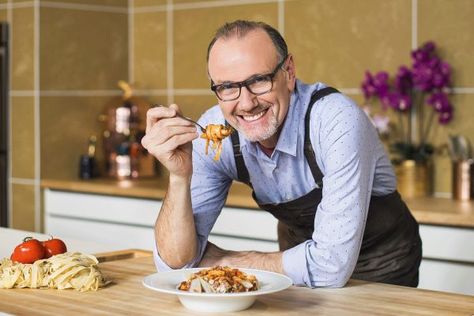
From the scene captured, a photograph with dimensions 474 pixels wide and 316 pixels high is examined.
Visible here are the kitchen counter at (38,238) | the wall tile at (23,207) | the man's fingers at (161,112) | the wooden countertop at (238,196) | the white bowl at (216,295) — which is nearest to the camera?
the white bowl at (216,295)

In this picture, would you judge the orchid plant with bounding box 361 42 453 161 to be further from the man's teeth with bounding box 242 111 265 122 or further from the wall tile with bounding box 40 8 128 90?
the man's teeth with bounding box 242 111 265 122

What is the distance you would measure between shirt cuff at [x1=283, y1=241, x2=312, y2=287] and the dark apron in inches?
11.7

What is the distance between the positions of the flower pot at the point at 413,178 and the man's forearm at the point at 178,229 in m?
1.73

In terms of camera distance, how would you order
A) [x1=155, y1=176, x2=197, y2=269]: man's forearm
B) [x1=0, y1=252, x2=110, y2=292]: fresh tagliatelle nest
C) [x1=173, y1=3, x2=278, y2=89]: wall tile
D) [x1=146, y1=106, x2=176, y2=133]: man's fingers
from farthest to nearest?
1. [x1=173, y1=3, x2=278, y2=89]: wall tile
2. [x1=155, y1=176, x2=197, y2=269]: man's forearm
3. [x1=146, y1=106, x2=176, y2=133]: man's fingers
4. [x1=0, y1=252, x2=110, y2=292]: fresh tagliatelle nest

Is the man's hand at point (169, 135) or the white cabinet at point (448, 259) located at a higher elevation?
the man's hand at point (169, 135)

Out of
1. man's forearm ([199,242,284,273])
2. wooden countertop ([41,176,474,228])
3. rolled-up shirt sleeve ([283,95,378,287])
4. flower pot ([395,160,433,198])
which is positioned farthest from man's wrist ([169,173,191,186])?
flower pot ([395,160,433,198])

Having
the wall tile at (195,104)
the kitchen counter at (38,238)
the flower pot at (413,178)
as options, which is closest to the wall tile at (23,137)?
the wall tile at (195,104)

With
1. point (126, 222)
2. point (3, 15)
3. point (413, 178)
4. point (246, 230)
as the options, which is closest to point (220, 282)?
point (246, 230)

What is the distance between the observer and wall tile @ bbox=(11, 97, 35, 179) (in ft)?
15.2

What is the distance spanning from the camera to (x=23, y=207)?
472 cm

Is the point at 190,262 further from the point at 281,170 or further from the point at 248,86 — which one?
the point at 248,86

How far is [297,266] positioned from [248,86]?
45 centimetres

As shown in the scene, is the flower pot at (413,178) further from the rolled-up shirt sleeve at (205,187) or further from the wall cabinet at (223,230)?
the rolled-up shirt sleeve at (205,187)

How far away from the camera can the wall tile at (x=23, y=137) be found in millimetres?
4637
